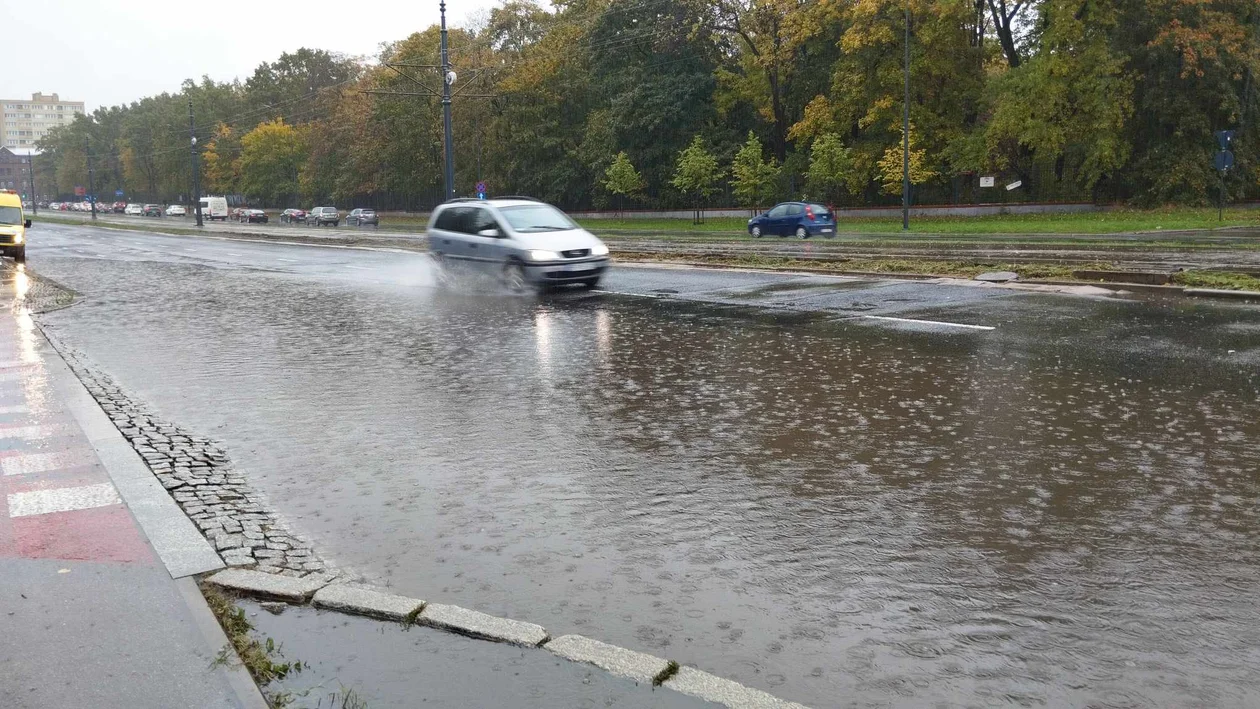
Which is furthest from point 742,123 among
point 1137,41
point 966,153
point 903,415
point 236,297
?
point 903,415

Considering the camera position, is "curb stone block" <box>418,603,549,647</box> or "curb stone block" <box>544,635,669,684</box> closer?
"curb stone block" <box>544,635,669,684</box>

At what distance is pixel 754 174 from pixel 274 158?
64060 millimetres

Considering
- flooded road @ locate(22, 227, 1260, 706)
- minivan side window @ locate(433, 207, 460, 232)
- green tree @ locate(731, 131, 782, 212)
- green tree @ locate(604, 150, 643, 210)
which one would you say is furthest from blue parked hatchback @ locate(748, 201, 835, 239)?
flooded road @ locate(22, 227, 1260, 706)

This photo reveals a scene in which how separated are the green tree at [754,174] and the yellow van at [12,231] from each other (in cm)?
3280

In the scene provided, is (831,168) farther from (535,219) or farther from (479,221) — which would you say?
(479,221)

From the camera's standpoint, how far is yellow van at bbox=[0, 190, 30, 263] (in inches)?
1224

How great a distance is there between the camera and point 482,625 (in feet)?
13.0

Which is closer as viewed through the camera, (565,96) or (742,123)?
(742,123)

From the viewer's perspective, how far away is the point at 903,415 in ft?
25.1

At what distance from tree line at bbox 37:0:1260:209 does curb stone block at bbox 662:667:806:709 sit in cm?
4259

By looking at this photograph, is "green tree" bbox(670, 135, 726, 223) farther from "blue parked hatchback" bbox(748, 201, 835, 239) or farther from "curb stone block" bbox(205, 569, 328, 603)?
"curb stone block" bbox(205, 569, 328, 603)

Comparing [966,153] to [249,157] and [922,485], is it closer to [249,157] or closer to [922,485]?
[922,485]

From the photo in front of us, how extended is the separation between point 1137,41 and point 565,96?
33.6 meters

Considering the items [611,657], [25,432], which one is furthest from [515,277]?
[611,657]
